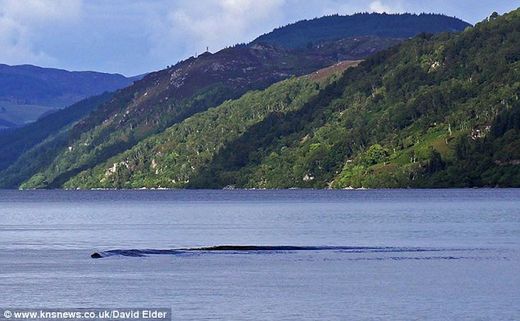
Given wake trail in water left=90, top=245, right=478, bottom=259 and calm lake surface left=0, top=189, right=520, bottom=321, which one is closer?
calm lake surface left=0, top=189, right=520, bottom=321

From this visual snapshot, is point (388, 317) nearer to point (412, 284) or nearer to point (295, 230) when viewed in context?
point (412, 284)

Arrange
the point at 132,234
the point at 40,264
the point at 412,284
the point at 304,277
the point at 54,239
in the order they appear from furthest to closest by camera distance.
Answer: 1. the point at 132,234
2. the point at 54,239
3. the point at 40,264
4. the point at 304,277
5. the point at 412,284

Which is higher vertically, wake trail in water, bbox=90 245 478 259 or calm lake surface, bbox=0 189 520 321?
wake trail in water, bbox=90 245 478 259

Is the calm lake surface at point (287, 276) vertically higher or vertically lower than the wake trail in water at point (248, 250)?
lower

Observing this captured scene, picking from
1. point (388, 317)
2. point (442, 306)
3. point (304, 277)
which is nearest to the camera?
point (388, 317)

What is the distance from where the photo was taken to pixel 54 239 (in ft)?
559

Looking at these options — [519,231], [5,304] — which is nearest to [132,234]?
[519,231]

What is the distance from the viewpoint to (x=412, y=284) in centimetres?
10069

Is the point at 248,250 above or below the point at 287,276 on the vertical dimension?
above

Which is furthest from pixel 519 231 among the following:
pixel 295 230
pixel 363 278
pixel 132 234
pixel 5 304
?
pixel 5 304

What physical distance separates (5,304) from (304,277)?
28754 millimetres

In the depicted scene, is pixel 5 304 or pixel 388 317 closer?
pixel 388 317

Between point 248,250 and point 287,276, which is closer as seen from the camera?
point 287,276

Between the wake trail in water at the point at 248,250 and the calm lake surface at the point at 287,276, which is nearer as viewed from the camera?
the calm lake surface at the point at 287,276
